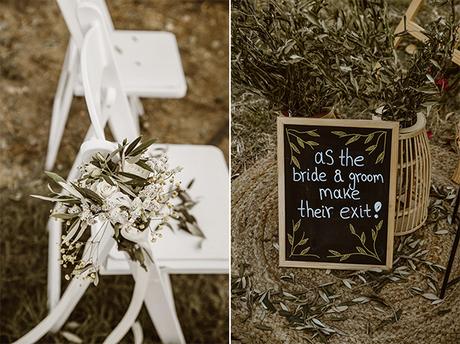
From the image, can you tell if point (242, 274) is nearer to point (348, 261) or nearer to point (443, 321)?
point (348, 261)

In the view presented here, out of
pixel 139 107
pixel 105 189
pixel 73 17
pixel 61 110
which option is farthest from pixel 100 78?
pixel 139 107

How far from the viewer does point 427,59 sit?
1.33 metres

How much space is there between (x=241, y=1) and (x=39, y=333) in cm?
93

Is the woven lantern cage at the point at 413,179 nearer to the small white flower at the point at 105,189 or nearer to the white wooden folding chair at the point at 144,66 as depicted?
the small white flower at the point at 105,189

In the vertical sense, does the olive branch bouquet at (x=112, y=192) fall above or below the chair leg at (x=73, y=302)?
above

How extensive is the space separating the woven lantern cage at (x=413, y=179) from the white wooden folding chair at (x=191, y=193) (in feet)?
1.53

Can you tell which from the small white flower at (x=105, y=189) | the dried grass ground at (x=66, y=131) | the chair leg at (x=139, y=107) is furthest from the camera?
the chair leg at (x=139, y=107)

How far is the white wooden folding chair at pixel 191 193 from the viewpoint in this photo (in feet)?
5.32

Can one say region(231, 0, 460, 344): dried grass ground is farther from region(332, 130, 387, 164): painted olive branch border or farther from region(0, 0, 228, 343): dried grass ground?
region(0, 0, 228, 343): dried grass ground

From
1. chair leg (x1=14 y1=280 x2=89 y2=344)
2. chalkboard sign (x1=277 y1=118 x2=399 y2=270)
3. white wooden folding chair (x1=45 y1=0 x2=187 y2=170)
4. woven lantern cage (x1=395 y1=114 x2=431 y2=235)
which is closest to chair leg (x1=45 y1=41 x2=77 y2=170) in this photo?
white wooden folding chair (x1=45 y1=0 x2=187 y2=170)

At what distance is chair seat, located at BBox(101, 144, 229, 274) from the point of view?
1858mm

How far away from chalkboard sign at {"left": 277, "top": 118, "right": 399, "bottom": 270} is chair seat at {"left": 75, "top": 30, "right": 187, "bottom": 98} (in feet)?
2.84

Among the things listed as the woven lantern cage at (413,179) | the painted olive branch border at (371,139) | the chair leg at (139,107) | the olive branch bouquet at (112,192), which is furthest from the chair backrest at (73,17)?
the chair leg at (139,107)

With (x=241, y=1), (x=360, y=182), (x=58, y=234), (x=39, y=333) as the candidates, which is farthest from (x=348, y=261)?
(x=58, y=234)
